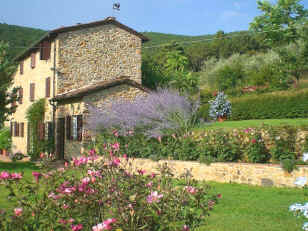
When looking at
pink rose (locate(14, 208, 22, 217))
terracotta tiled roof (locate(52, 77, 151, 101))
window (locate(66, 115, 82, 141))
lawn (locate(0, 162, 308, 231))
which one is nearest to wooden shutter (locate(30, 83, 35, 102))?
terracotta tiled roof (locate(52, 77, 151, 101))

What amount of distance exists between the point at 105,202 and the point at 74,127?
46.3 ft

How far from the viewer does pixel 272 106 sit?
56.3ft

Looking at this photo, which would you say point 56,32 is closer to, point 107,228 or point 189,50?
point 107,228

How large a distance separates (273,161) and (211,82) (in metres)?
29.1

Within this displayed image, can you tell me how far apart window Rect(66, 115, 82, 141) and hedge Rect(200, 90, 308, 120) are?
8.13 metres

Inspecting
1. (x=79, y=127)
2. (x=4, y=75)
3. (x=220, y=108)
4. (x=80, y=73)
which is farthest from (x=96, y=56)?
(x=220, y=108)

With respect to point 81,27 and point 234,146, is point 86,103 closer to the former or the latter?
point 81,27

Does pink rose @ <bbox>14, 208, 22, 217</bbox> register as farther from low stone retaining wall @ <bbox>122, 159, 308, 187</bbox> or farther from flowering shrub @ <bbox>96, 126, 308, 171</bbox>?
flowering shrub @ <bbox>96, 126, 308, 171</bbox>

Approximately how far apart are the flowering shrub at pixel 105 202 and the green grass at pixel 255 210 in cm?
213

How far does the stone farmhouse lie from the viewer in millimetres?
16375

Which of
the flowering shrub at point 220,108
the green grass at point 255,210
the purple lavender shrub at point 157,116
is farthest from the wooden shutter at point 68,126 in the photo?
the green grass at point 255,210

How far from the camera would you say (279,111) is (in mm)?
16938

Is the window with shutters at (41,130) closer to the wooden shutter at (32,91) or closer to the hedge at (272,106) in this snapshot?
the wooden shutter at (32,91)

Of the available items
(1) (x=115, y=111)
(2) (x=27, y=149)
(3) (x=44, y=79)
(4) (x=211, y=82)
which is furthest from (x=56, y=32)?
(4) (x=211, y=82)
